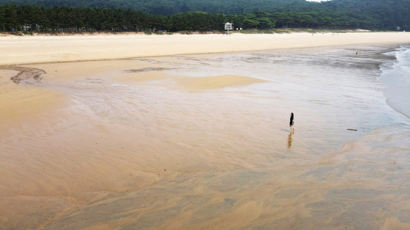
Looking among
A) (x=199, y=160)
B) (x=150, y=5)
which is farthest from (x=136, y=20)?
(x=150, y=5)

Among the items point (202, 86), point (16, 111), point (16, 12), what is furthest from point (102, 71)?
point (16, 12)

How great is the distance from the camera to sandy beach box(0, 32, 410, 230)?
5301mm

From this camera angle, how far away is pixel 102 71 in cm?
2170

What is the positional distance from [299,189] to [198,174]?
207 centimetres

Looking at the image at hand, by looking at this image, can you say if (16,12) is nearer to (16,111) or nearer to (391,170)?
(16,111)

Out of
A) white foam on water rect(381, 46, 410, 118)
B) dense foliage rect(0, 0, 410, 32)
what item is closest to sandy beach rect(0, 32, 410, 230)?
white foam on water rect(381, 46, 410, 118)

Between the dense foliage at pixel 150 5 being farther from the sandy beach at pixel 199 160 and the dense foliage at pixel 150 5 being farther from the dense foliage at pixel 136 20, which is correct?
the sandy beach at pixel 199 160

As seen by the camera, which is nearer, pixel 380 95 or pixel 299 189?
pixel 299 189

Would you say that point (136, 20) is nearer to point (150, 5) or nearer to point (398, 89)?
point (398, 89)

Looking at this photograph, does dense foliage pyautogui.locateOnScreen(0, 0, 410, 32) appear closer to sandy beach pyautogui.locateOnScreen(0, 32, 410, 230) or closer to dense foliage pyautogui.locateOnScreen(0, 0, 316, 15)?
dense foliage pyautogui.locateOnScreen(0, 0, 316, 15)

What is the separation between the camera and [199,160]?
7.45 metres

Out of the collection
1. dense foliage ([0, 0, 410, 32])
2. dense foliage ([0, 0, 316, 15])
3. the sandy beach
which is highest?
A: dense foliage ([0, 0, 316, 15])

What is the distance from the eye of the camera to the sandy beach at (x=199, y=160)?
5301 mm

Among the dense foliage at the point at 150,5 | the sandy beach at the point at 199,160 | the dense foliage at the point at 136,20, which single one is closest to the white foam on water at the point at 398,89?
the sandy beach at the point at 199,160
